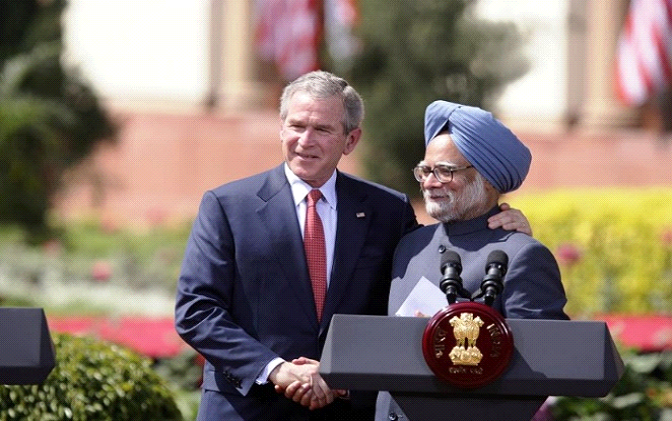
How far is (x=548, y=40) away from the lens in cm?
2344

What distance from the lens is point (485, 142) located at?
4.49 m

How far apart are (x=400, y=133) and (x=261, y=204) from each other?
14348 millimetres

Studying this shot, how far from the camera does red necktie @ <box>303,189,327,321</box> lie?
4723 mm

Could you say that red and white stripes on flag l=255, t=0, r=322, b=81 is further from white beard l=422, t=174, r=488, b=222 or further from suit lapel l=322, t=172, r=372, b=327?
white beard l=422, t=174, r=488, b=222

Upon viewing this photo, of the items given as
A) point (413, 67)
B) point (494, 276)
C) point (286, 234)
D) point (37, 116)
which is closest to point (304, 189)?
point (286, 234)

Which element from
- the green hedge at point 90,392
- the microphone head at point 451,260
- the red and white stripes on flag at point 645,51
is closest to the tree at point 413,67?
the red and white stripes on flag at point 645,51

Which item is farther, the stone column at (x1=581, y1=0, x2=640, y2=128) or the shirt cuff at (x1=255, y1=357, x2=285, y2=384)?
the stone column at (x1=581, y1=0, x2=640, y2=128)

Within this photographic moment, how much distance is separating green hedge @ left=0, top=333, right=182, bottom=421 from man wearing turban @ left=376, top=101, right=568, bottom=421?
1576mm

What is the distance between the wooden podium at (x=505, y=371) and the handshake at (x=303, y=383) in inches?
16.8

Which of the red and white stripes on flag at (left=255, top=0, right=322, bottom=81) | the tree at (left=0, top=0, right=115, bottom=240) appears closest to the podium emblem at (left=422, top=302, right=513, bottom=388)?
the tree at (left=0, top=0, right=115, bottom=240)

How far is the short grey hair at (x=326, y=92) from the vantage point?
4609mm

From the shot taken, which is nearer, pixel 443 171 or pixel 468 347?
pixel 468 347

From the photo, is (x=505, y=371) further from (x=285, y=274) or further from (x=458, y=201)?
(x=285, y=274)

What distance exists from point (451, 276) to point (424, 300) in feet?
0.99
